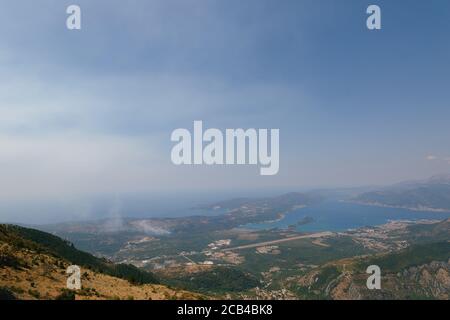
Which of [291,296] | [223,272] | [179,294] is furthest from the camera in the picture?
[223,272]
